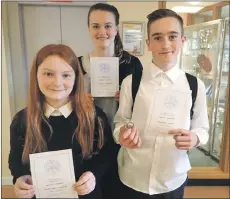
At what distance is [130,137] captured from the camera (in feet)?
2.45

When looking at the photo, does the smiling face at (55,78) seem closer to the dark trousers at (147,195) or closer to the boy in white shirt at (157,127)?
the boy in white shirt at (157,127)

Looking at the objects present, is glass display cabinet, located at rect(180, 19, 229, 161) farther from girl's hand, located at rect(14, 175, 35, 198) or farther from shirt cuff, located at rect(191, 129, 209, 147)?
girl's hand, located at rect(14, 175, 35, 198)

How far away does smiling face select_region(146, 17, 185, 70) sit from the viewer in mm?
763

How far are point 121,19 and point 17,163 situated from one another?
753 mm

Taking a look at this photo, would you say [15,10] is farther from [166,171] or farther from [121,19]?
[166,171]

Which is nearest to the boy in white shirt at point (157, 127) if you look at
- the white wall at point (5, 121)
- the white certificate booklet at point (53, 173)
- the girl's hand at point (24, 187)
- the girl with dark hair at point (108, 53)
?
the girl with dark hair at point (108, 53)

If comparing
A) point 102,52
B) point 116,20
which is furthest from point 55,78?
point 116,20

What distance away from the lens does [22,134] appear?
0.84 metres

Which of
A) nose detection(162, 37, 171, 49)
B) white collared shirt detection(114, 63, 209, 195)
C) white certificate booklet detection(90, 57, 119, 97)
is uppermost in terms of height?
nose detection(162, 37, 171, 49)

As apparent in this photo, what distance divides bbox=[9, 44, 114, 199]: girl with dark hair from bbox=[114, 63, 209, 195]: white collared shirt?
0.13 m

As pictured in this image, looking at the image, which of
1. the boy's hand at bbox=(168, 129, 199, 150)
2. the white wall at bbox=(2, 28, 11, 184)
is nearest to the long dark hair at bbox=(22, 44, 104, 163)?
the white wall at bbox=(2, 28, 11, 184)

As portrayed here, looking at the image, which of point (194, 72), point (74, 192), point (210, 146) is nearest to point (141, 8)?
point (194, 72)

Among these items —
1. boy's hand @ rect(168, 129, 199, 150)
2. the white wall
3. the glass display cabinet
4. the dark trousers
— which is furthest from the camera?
the glass display cabinet

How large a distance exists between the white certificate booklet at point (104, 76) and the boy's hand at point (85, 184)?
333 millimetres
